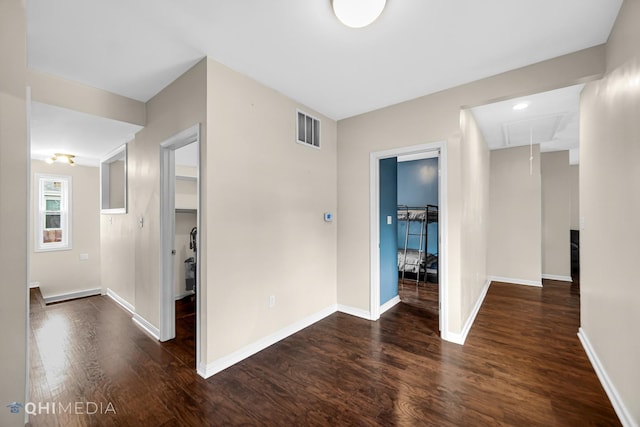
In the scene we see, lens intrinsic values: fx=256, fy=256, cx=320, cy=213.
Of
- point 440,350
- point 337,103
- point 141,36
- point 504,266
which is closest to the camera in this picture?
point 141,36

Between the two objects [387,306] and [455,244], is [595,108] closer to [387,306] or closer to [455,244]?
[455,244]

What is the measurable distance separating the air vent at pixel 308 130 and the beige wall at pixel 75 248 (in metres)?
4.67

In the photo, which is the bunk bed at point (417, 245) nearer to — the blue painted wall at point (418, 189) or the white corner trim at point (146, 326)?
the blue painted wall at point (418, 189)

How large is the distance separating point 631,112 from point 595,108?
978 mm

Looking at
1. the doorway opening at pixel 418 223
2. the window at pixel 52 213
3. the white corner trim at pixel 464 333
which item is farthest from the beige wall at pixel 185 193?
the white corner trim at pixel 464 333

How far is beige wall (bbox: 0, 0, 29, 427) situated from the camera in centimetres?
107

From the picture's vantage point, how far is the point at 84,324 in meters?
3.23

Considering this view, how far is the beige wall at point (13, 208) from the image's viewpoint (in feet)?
3.51

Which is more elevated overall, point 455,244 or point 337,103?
point 337,103

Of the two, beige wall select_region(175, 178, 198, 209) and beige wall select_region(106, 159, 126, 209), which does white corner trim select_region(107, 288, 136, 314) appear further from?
beige wall select_region(175, 178, 198, 209)

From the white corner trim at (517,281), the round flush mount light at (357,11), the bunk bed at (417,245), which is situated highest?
the round flush mount light at (357,11)

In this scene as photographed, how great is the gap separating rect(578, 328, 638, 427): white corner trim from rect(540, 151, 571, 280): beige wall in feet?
10.7

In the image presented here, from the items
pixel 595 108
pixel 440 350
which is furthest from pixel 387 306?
pixel 595 108

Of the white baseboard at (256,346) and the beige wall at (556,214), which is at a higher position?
the beige wall at (556,214)
